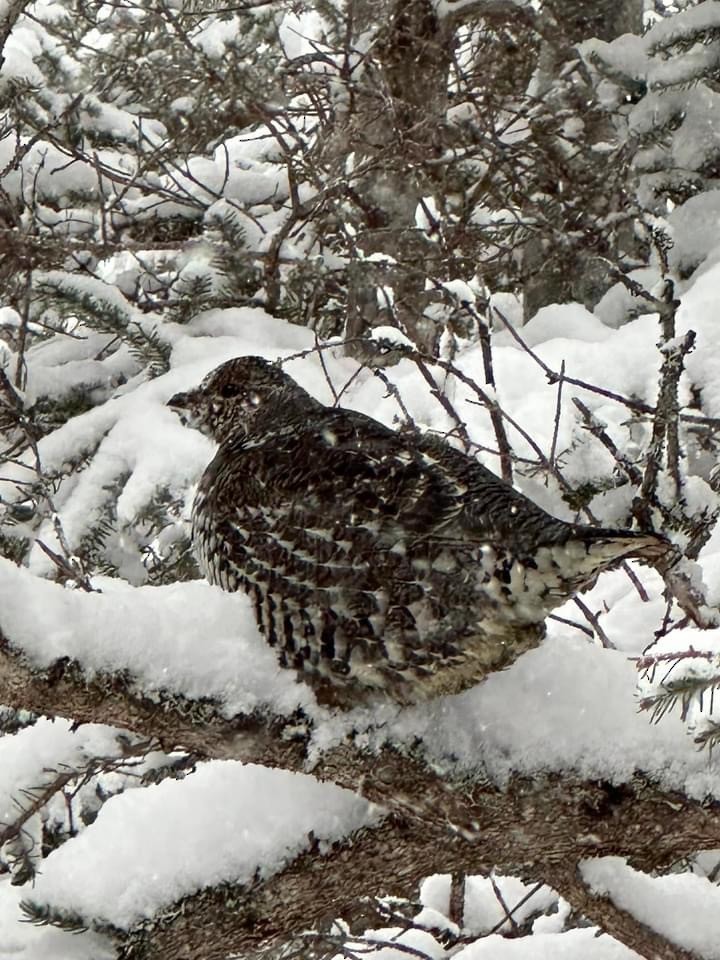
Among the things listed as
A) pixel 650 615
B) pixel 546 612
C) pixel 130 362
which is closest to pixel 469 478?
pixel 546 612

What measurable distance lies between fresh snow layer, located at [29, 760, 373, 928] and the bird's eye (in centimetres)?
147

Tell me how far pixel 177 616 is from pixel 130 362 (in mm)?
2461

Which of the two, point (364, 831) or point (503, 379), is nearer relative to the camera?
point (364, 831)

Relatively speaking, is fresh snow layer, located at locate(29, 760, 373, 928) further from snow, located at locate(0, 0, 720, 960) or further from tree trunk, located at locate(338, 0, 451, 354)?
tree trunk, located at locate(338, 0, 451, 354)

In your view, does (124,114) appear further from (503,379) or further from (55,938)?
(55,938)

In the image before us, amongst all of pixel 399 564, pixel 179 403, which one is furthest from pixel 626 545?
pixel 179 403

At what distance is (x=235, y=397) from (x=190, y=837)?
168 cm

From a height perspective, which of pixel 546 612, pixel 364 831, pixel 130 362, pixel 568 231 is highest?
pixel 568 231

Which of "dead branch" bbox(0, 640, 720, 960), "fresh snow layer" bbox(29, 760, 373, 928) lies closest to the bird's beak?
"fresh snow layer" bbox(29, 760, 373, 928)

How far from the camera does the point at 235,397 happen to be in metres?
3.75

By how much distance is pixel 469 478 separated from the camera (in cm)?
272

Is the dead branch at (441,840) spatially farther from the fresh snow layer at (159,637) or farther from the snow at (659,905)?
the fresh snow layer at (159,637)

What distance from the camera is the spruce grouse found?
2.45 meters

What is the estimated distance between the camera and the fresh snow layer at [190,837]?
2.31 m
